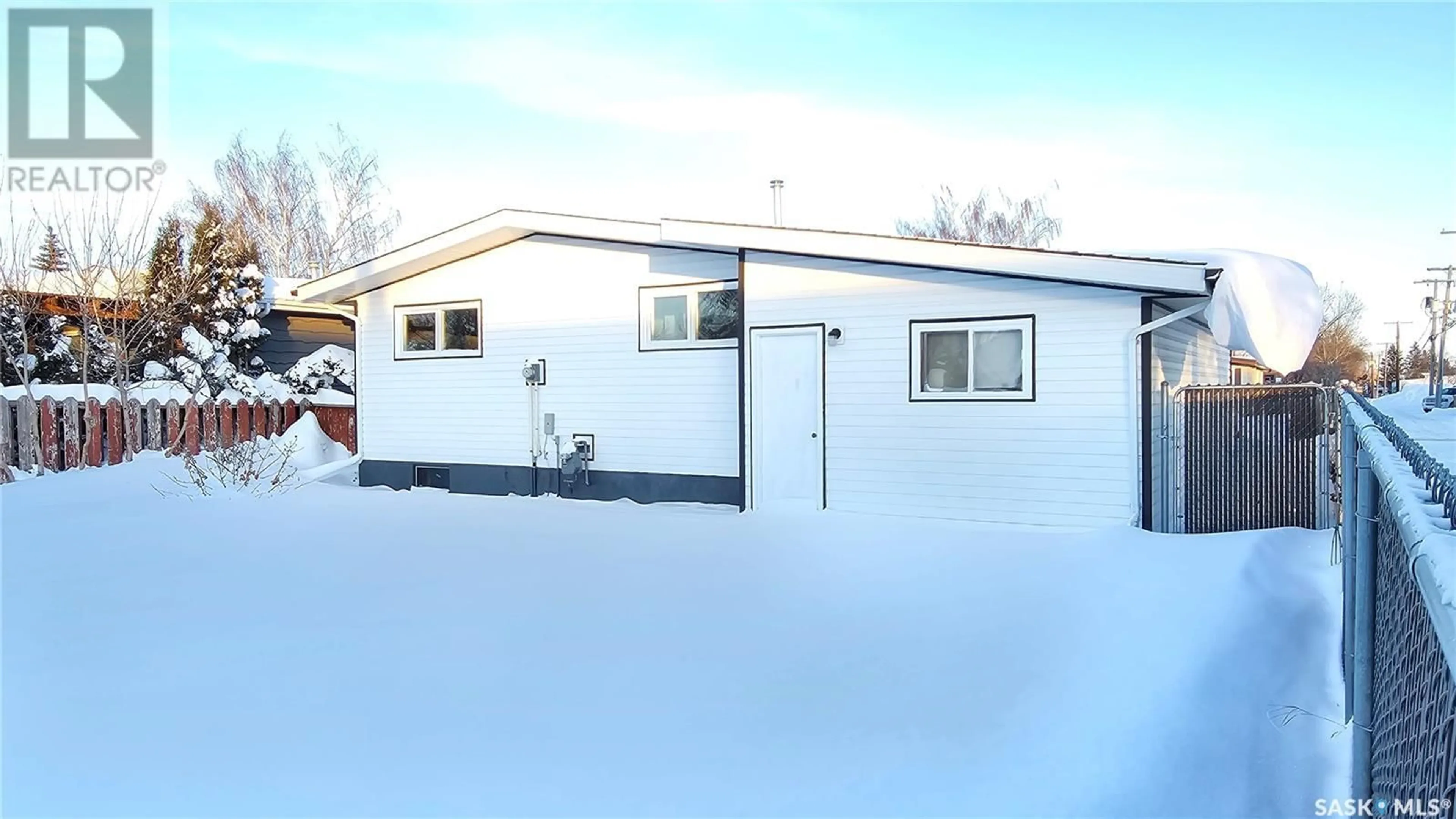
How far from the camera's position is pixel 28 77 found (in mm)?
11297

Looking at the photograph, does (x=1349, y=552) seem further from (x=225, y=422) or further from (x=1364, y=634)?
(x=225, y=422)

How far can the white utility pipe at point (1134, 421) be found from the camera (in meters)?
7.67

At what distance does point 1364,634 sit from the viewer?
2.54m

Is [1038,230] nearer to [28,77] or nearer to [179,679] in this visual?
[28,77]

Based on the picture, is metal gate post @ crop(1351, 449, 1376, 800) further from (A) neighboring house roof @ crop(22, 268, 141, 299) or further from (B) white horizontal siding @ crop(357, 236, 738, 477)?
(A) neighboring house roof @ crop(22, 268, 141, 299)

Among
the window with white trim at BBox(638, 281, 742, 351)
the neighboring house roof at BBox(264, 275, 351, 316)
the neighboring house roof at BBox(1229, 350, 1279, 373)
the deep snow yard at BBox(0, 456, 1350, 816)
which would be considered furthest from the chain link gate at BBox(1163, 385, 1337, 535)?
Result: the neighboring house roof at BBox(264, 275, 351, 316)

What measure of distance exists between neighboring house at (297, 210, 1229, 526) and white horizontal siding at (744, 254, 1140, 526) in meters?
0.02

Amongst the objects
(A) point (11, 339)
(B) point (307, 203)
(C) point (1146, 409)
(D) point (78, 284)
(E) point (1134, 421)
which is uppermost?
(B) point (307, 203)

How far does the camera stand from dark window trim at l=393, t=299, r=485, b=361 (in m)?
11.4

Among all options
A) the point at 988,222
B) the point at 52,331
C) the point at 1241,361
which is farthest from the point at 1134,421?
the point at 988,222

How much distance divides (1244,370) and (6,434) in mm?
20257

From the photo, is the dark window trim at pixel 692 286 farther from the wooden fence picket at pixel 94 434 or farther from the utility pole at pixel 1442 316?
the utility pole at pixel 1442 316

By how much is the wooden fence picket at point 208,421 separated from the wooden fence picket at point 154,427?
515 millimetres

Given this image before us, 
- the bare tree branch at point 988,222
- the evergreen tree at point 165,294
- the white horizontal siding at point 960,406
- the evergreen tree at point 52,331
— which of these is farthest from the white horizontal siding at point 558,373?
the bare tree branch at point 988,222
